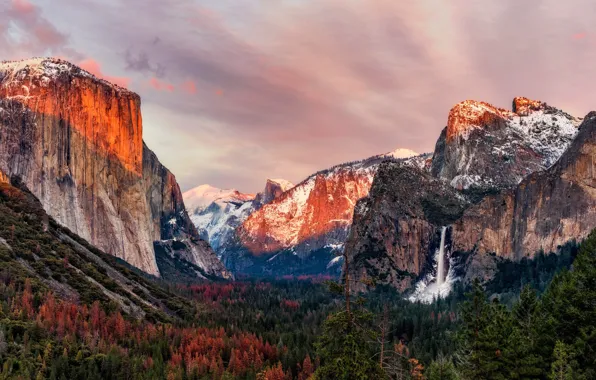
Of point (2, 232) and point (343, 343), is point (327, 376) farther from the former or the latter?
point (2, 232)

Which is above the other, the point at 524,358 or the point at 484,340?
the point at 484,340

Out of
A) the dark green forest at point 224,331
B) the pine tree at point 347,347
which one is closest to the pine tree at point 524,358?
the dark green forest at point 224,331

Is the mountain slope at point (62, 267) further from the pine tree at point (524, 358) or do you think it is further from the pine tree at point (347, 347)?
the pine tree at point (524, 358)

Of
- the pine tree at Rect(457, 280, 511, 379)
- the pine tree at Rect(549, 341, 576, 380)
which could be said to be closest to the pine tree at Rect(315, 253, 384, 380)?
the pine tree at Rect(549, 341, 576, 380)

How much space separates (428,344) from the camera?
513 feet

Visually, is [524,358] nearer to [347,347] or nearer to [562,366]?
[562,366]

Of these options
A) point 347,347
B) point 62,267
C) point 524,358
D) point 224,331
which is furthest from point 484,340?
point 62,267

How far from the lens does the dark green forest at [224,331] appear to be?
4716cm

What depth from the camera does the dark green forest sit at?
4716 cm

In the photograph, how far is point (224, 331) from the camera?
488 feet

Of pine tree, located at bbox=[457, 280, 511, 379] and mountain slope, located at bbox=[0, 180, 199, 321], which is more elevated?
mountain slope, located at bbox=[0, 180, 199, 321]

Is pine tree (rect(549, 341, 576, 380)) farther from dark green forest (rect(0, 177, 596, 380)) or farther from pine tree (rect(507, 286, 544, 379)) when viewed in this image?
pine tree (rect(507, 286, 544, 379))

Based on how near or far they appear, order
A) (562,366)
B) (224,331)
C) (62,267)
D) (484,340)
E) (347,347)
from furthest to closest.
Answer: (224,331), (62,267), (484,340), (562,366), (347,347)

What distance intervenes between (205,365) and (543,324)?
70365 mm
